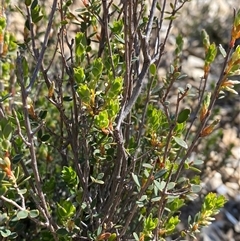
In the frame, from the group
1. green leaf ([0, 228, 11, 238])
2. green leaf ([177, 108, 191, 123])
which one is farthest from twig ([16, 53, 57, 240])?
green leaf ([177, 108, 191, 123])

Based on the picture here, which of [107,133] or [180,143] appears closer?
[107,133]

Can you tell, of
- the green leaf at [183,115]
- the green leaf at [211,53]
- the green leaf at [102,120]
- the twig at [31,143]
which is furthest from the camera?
the green leaf at [211,53]

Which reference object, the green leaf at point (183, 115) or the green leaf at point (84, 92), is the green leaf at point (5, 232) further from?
the green leaf at point (183, 115)

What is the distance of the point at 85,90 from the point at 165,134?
506 mm

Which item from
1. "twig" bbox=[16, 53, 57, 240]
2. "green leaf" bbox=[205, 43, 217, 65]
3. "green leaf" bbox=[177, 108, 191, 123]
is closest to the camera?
"twig" bbox=[16, 53, 57, 240]

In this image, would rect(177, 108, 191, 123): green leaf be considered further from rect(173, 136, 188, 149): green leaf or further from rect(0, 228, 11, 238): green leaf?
rect(0, 228, 11, 238): green leaf

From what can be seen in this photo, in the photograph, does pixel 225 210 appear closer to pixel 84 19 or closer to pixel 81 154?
pixel 81 154

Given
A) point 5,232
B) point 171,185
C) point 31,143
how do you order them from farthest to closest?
point 171,185 → point 5,232 → point 31,143

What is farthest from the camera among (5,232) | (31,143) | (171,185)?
(171,185)

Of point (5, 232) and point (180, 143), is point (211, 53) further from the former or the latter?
point (5, 232)

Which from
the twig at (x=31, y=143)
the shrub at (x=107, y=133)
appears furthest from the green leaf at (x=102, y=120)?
the twig at (x=31, y=143)

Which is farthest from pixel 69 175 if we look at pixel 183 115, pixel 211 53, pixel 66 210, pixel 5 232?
pixel 211 53

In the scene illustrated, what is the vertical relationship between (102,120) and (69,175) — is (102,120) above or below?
above

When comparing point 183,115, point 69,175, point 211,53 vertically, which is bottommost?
point 69,175
